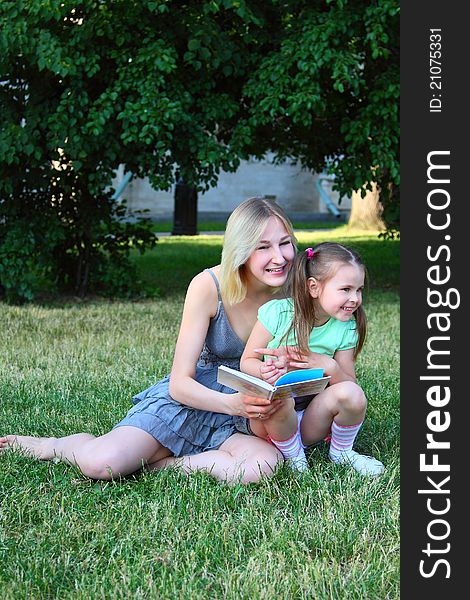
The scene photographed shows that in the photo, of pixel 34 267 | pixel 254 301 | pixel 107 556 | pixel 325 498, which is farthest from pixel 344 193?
pixel 107 556

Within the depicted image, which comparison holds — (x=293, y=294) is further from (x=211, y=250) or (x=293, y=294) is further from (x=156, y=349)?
(x=211, y=250)

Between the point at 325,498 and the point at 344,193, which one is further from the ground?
the point at 344,193

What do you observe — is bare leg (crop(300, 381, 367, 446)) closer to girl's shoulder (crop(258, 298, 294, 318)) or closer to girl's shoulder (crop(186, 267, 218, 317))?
girl's shoulder (crop(258, 298, 294, 318))

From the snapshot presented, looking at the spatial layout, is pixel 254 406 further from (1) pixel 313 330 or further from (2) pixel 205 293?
(2) pixel 205 293

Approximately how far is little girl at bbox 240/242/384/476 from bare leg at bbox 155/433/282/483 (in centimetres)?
6

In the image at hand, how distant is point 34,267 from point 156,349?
328 cm

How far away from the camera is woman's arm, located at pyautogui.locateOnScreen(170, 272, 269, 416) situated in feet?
12.6

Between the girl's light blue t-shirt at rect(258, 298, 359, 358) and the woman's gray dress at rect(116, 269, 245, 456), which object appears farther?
the woman's gray dress at rect(116, 269, 245, 456)

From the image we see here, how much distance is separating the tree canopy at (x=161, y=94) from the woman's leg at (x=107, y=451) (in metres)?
4.56

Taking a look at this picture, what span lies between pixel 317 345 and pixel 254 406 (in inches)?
19.2

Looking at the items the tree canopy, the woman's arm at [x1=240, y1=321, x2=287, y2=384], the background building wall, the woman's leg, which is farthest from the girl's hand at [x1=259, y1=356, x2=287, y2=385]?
the background building wall

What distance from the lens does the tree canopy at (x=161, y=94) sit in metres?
8.29

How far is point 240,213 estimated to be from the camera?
3.92 m

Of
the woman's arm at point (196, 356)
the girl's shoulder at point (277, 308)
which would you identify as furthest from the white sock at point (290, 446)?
the girl's shoulder at point (277, 308)
